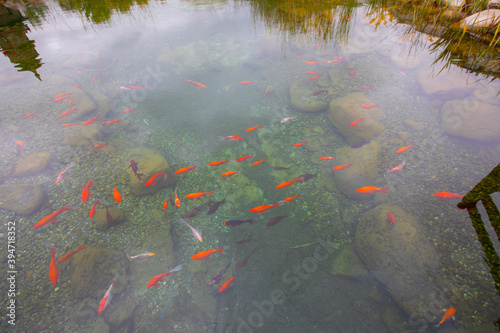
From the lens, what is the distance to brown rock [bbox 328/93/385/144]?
451cm

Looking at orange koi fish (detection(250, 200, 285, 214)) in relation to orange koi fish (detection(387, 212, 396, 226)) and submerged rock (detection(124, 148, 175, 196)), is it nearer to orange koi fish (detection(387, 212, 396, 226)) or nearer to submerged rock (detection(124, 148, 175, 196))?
orange koi fish (detection(387, 212, 396, 226))

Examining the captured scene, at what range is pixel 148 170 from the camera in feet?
13.1

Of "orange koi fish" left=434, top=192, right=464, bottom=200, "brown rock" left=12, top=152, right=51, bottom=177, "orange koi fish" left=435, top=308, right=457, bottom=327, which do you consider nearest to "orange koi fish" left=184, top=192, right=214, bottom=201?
"brown rock" left=12, top=152, right=51, bottom=177

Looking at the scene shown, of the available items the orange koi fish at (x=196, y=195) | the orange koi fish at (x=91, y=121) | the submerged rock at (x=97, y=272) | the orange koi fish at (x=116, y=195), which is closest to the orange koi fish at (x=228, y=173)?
the orange koi fish at (x=196, y=195)

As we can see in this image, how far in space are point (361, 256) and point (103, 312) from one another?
3564 mm

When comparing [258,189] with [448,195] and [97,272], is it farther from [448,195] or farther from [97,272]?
[448,195]

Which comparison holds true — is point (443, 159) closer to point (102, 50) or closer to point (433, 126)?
point (433, 126)

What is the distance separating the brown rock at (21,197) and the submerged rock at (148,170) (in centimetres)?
149

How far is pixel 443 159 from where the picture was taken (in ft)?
12.8

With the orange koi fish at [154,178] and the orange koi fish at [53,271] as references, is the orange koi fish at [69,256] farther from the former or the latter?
the orange koi fish at [154,178]

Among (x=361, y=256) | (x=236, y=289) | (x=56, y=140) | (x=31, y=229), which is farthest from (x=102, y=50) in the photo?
(x=361, y=256)

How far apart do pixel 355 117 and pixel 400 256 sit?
2.97m

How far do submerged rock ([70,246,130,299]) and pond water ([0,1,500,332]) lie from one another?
2 cm

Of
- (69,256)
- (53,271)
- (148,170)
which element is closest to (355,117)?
(148,170)
